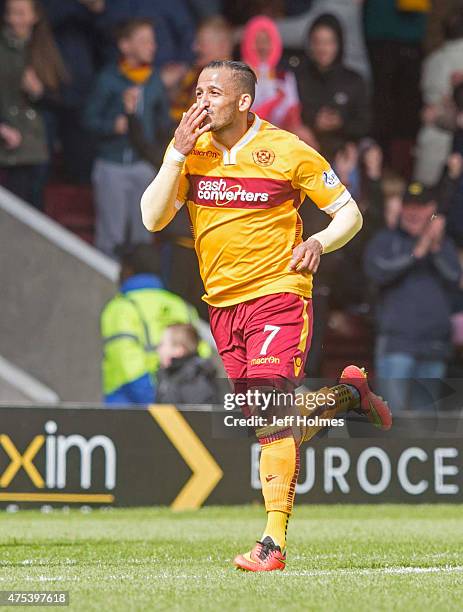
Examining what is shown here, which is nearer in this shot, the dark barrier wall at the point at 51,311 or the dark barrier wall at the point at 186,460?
the dark barrier wall at the point at 186,460

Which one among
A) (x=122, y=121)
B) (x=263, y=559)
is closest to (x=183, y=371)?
(x=122, y=121)

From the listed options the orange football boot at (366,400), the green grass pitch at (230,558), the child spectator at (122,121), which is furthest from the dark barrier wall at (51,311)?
the orange football boot at (366,400)

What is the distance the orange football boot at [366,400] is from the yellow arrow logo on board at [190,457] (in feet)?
13.8

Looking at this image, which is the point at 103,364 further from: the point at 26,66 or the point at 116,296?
the point at 26,66

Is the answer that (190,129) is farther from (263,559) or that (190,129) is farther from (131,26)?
(131,26)

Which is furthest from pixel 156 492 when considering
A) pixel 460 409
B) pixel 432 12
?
pixel 432 12

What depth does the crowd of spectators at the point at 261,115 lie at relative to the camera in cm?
1399

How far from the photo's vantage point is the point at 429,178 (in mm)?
15672

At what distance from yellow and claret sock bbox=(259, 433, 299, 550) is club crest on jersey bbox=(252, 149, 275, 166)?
1321 millimetres

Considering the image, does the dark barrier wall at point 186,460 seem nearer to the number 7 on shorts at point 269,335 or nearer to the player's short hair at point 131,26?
the player's short hair at point 131,26

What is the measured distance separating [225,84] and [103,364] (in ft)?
22.2

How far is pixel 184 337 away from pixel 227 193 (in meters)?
5.27

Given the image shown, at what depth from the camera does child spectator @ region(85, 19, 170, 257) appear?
14.2m

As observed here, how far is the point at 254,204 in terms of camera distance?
7.29 m
